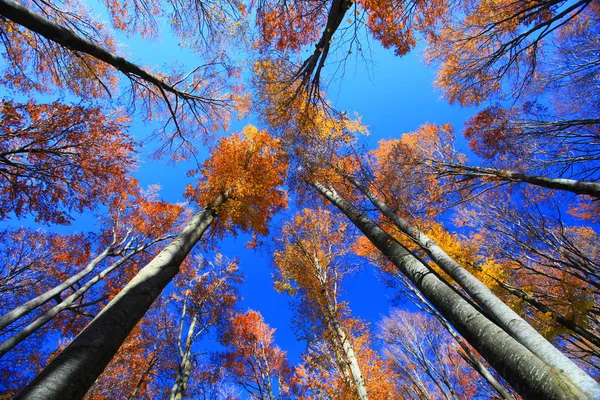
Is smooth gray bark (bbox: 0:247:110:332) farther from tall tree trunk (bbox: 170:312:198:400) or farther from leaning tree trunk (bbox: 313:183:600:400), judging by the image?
leaning tree trunk (bbox: 313:183:600:400)

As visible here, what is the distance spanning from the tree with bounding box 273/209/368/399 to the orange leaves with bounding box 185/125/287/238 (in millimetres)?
1937

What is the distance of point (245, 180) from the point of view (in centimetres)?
766

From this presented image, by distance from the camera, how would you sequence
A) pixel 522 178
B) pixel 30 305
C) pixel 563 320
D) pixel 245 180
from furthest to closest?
pixel 245 180 → pixel 522 178 → pixel 563 320 → pixel 30 305

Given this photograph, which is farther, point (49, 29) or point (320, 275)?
point (320, 275)

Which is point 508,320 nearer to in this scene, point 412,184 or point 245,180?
point 412,184

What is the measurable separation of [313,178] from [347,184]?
127cm

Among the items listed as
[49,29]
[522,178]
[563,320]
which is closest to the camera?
[49,29]

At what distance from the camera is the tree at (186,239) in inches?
78.5

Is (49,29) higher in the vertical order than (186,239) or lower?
higher

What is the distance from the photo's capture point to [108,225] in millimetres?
9914

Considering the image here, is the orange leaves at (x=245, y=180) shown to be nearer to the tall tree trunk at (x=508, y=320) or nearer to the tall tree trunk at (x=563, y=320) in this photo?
the tall tree trunk at (x=508, y=320)

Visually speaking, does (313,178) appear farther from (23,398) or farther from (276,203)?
(23,398)

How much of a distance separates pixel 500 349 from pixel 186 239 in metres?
4.75

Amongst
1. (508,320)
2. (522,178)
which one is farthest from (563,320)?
(508,320)
